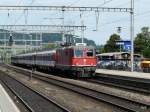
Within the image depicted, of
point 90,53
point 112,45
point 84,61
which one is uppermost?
point 112,45

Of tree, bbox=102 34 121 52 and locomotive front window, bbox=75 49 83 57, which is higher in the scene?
tree, bbox=102 34 121 52

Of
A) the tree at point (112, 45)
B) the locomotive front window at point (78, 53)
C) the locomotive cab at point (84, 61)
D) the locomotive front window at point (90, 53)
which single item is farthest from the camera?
the tree at point (112, 45)

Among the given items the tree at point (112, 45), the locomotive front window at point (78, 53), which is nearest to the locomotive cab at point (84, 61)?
the locomotive front window at point (78, 53)

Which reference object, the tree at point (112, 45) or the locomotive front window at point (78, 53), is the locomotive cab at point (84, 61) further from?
the tree at point (112, 45)

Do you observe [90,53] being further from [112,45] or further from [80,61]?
[112,45]

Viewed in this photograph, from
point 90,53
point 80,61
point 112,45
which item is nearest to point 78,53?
point 80,61

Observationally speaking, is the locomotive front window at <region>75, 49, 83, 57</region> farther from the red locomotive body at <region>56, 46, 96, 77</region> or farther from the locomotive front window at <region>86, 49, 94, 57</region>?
the locomotive front window at <region>86, 49, 94, 57</region>

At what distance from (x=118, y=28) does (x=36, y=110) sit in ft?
224

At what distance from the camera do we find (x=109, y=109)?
18.8 m

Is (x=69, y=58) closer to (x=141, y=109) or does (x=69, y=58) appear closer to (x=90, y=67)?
(x=90, y=67)

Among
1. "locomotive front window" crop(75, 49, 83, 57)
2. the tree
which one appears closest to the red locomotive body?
"locomotive front window" crop(75, 49, 83, 57)

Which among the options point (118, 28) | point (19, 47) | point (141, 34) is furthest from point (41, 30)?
point (19, 47)

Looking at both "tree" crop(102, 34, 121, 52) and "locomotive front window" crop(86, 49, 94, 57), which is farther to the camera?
"tree" crop(102, 34, 121, 52)

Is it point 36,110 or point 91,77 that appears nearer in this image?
point 36,110
